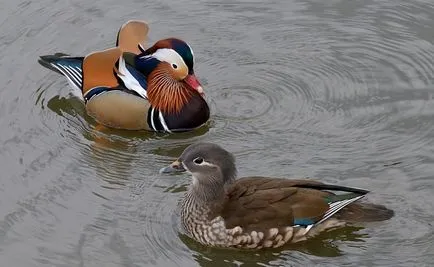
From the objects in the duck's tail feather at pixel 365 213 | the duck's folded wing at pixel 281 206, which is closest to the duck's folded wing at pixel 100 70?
the duck's folded wing at pixel 281 206

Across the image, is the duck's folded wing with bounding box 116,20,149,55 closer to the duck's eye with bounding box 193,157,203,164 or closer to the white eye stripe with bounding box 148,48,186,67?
the white eye stripe with bounding box 148,48,186,67

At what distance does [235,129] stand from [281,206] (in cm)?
151

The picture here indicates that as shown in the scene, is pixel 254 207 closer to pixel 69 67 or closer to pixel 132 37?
pixel 132 37

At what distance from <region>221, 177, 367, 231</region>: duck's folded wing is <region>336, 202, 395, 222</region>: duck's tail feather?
0.52ft

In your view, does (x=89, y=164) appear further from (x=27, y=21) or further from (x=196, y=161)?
(x=27, y=21)

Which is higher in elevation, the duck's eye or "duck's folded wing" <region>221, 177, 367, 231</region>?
the duck's eye

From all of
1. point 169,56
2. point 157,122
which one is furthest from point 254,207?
point 169,56

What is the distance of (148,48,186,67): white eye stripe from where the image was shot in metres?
8.61

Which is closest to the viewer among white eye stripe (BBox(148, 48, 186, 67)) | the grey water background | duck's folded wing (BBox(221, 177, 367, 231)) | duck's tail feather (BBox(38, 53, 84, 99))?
duck's folded wing (BBox(221, 177, 367, 231))

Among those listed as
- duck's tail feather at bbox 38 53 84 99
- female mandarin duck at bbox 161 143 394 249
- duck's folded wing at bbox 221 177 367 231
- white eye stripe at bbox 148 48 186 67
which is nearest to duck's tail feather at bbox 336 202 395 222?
female mandarin duck at bbox 161 143 394 249

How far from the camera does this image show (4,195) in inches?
305

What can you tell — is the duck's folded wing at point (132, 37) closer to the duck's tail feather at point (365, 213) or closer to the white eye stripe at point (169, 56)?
the white eye stripe at point (169, 56)

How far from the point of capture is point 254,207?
23.3 feet

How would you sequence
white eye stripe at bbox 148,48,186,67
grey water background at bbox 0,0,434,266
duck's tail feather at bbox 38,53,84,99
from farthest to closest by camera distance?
1. duck's tail feather at bbox 38,53,84,99
2. white eye stripe at bbox 148,48,186,67
3. grey water background at bbox 0,0,434,266
